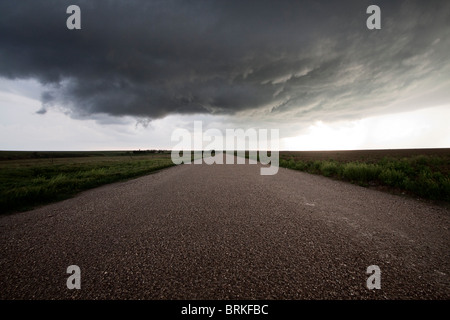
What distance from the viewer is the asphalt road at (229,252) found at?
2.14 m

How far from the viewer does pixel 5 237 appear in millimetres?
3660

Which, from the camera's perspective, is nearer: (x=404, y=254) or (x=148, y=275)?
(x=148, y=275)

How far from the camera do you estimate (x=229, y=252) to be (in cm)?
292

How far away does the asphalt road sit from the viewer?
2145mm
